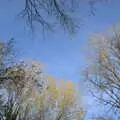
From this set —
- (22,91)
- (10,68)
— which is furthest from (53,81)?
(10,68)

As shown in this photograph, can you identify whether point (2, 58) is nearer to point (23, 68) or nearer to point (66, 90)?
point (23, 68)

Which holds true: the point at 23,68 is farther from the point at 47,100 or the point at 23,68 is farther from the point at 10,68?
the point at 47,100

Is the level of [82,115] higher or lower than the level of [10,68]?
lower

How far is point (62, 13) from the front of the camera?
6.09 m

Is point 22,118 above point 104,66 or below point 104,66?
below

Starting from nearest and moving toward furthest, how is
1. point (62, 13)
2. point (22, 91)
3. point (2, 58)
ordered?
1. point (62, 13)
2. point (2, 58)
3. point (22, 91)

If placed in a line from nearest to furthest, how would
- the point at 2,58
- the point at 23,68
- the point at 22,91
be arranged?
the point at 2,58, the point at 23,68, the point at 22,91

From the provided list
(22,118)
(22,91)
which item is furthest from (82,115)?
(22,91)

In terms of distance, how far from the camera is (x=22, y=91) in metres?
24.8

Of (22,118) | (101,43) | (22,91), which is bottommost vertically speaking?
(22,118)

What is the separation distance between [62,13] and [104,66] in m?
11.8

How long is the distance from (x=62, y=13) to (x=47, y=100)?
83.8 feet

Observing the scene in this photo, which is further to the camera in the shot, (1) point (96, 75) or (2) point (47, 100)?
(2) point (47, 100)

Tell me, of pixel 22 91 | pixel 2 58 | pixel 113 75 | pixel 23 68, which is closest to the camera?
pixel 113 75
